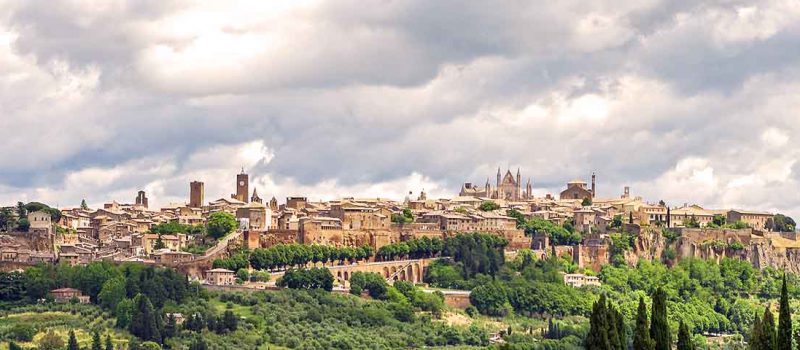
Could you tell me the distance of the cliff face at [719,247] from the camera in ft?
360

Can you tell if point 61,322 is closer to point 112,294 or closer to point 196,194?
point 112,294

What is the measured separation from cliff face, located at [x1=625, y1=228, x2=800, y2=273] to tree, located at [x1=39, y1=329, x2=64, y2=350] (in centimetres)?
4085

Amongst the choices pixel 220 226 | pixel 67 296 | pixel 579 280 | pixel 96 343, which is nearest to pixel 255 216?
pixel 220 226

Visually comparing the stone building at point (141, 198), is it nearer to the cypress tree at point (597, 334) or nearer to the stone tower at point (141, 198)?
the stone tower at point (141, 198)

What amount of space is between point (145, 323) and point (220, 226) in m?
18.1

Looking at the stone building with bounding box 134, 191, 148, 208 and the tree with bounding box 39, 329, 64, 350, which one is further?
the stone building with bounding box 134, 191, 148, 208

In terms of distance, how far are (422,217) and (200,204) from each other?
56.8 ft

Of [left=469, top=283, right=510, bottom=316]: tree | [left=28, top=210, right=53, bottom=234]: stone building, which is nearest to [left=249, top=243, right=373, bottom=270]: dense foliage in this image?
[left=469, top=283, right=510, bottom=316]: tree

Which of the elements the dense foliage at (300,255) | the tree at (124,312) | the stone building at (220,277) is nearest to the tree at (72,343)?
the tree at (124,312)

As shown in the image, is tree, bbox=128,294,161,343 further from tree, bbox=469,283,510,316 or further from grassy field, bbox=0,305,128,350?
tree, bbox=469,283,510,316

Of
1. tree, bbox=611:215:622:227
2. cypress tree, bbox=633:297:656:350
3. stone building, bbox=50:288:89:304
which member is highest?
tree, bbox=611:215:622:227

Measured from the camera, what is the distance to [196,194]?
12044 centimetres

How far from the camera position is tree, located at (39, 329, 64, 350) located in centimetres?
7894

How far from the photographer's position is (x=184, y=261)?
94125 millimetres
